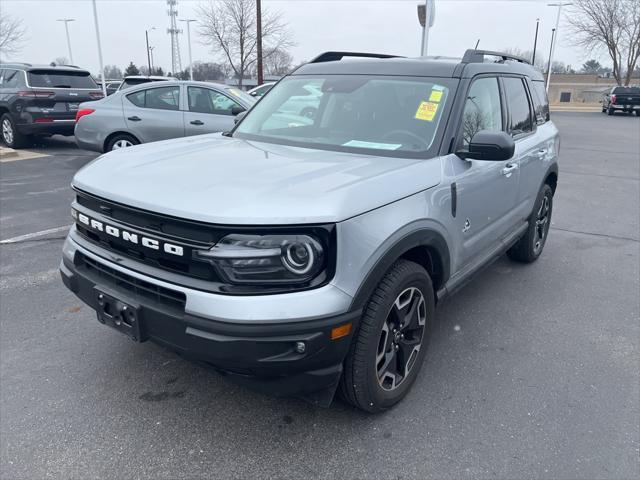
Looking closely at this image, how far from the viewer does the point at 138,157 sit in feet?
9.54

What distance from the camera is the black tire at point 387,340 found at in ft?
7.98

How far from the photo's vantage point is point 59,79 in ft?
37.2

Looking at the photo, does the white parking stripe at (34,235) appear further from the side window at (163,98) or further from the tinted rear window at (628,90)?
the tinted rear window at (628,90)

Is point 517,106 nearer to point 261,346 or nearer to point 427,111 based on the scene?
point 427,111

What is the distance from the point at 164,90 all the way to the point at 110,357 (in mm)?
6732

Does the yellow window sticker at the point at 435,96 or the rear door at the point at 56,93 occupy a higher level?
the yellow window sticker at the point at 435,96

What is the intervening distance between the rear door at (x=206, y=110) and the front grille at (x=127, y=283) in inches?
251

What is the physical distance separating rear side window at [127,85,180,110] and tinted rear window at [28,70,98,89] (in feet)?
11.4

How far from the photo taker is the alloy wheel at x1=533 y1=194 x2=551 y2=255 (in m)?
5.10

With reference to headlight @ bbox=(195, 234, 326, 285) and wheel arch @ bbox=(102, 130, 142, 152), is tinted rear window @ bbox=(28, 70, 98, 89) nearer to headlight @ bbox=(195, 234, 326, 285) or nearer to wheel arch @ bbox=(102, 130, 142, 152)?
wheel arch @ bbox=(102, 130, 142, 152)

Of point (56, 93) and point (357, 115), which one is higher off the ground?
point (357, 115)

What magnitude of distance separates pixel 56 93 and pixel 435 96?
34.1 feet

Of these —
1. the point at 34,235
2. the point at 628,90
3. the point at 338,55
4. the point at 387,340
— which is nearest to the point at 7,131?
the point at 34,235

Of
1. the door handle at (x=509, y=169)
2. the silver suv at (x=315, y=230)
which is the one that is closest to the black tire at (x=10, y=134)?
the silver suv at (x=315, y=230)
